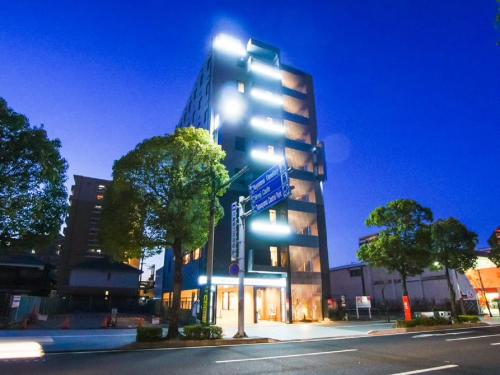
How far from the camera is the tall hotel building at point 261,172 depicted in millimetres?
30250

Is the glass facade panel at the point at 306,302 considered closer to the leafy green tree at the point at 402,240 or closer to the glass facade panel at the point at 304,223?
the glass facade panel at the point at 304,223

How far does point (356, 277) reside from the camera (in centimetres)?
5225

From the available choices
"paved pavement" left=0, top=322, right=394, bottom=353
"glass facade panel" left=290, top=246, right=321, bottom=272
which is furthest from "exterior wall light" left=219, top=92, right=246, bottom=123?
"paved pavement" left=0, top=322, right=394, bottom=353

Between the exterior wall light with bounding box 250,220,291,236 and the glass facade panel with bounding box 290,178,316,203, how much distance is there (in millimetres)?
4880

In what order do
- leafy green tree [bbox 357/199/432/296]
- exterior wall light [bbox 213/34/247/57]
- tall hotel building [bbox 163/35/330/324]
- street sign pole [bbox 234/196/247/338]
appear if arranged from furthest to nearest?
exterior wall light [bbox 213/34/247/57] → tall hotel building [bbox 163/35/330/324] → leafy green tree [bbox 357/199/432/296] → street sign pole [bbox 234/196/247/338]

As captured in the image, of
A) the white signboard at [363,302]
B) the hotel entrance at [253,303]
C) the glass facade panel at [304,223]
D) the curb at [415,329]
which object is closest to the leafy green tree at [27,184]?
the hotel entrance at [253,303]

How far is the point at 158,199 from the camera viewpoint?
15.8 m

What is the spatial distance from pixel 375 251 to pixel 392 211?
11.1 ft

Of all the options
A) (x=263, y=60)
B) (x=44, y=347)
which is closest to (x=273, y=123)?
(x=263, y=60)

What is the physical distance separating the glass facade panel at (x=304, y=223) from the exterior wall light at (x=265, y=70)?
18092 mm

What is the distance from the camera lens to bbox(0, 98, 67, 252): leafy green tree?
570 inches

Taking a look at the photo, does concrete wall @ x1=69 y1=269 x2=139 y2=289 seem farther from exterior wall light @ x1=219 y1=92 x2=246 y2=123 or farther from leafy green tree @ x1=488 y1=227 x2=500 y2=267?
leafy green tree @ x1=488 y1=227 x2=500 y2=267

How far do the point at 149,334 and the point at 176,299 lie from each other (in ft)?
6.76

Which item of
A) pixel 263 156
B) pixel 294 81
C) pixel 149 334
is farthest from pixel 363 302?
pixel 294 81
